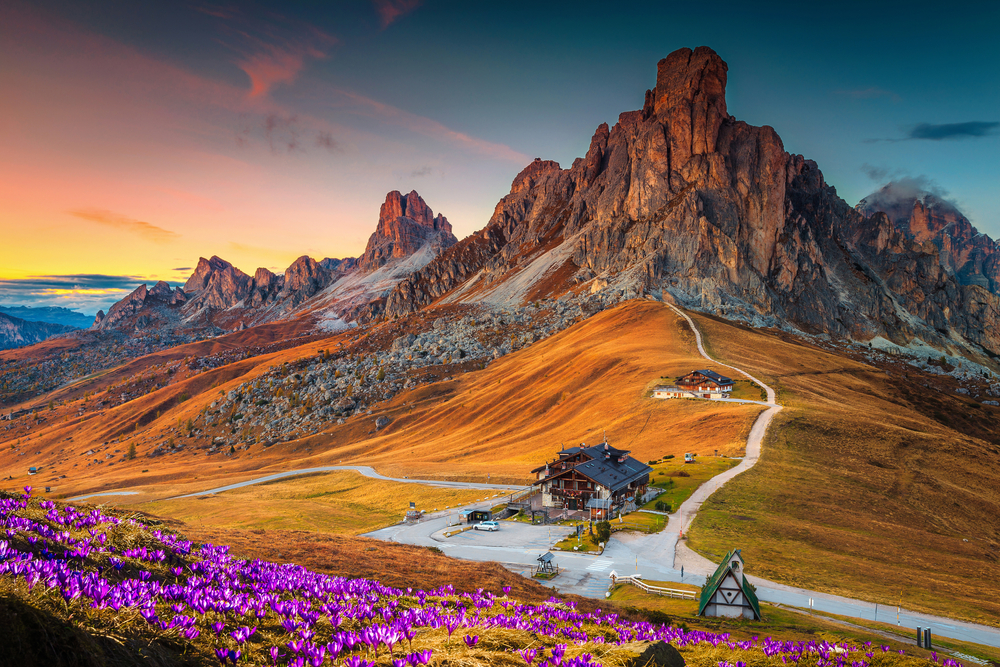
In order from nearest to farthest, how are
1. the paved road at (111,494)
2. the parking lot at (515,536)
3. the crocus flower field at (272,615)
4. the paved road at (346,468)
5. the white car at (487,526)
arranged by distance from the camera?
the crocus flower field at (272,615) < the parking lot at (515,536) < the white car at (487,526) < the paved road at (346,468) < the paved road at (111,494)

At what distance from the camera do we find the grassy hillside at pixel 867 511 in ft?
131

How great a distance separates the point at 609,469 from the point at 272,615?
57.8 metres

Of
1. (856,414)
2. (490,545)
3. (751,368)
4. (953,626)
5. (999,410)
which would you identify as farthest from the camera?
(999,410)

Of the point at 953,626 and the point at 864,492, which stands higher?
the point at 864,492

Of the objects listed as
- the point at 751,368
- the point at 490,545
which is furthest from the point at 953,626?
the point at 751,368

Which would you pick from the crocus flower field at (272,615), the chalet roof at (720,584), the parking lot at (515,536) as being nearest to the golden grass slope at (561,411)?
the parking lot at (515,536)

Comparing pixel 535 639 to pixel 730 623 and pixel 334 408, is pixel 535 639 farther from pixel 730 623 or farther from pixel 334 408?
pixel 334 408

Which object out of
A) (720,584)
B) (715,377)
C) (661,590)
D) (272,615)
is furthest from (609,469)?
(272,615)

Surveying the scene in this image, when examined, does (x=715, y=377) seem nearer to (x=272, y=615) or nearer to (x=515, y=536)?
(x=515, y=536)

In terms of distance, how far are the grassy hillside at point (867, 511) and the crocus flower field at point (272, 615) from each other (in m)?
30.1

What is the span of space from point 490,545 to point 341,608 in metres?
43.2

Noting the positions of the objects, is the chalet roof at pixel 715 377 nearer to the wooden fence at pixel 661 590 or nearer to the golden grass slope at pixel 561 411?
the golden grass slope at pixel 561 411

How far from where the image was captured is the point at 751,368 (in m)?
118

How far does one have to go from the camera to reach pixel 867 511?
54.5 metres
